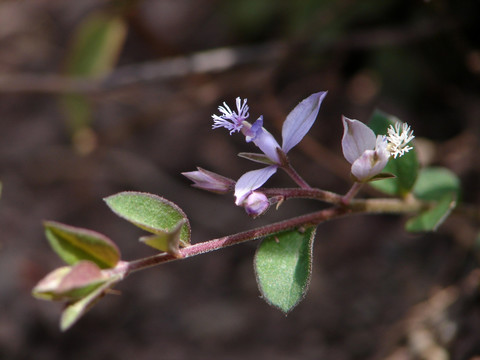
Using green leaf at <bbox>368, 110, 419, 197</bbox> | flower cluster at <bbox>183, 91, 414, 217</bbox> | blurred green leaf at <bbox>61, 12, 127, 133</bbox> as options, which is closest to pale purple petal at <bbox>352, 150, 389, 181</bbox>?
flower cluster at <bbox>183, 91, 414, 217</bbox>

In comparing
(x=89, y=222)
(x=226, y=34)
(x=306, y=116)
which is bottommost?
(x=306, y=116)

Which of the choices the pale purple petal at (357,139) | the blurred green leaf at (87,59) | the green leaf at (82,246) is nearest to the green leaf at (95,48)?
the blurred green leaf at (87,59)

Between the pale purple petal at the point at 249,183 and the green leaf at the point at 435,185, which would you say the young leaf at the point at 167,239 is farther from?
the green leaf at the point at 435,185

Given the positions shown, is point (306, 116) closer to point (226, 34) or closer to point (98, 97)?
point (98, 97)

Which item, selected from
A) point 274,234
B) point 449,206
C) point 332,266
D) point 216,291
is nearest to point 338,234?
point 332,266

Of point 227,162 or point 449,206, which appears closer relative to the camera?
point 449,206

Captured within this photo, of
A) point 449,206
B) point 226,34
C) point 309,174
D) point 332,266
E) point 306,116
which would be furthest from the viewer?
point 226,34
